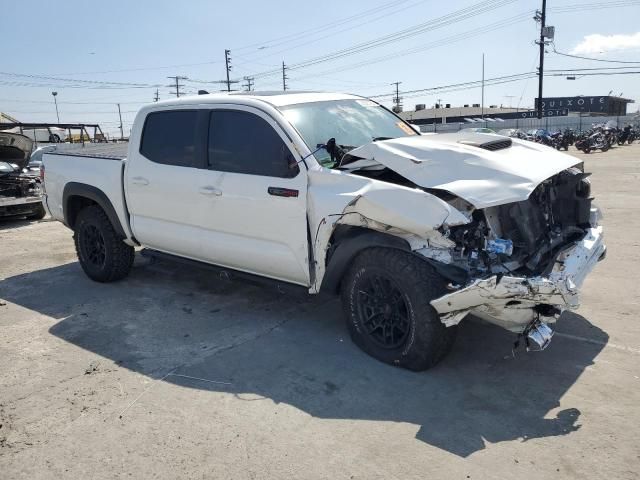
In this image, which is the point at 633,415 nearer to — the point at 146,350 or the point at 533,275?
the point at 533,275

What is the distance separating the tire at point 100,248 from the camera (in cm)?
611

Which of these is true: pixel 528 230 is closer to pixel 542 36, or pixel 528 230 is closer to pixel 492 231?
pixel 492 231

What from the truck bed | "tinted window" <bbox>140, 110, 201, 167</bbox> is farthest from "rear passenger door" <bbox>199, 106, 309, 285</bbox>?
the truck bed

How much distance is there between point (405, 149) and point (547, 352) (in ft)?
6.19

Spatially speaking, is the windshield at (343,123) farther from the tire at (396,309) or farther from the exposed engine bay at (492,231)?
the tire at (396,309)

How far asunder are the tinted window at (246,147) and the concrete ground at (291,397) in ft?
4.66

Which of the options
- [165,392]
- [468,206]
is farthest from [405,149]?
[165,392]

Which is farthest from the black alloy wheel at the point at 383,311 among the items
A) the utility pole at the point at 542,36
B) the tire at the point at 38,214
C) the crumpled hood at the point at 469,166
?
the utility pole at the point at 542,36

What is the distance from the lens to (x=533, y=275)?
359 centimetres

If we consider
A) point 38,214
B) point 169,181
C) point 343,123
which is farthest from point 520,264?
point 38,214

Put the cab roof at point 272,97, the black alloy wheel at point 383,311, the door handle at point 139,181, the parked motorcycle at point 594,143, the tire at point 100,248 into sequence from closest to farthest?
the black alloy wheel at point 383,311 → the cab roof at point 272,97 → the door handle at point 139,181 → the tire at point 100,248 → the parked motorcycle at point 594,143

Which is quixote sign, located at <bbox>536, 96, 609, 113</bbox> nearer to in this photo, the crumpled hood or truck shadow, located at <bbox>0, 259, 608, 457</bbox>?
truck shadow, located at <bbox>0, 259, 608, 457</bbox>

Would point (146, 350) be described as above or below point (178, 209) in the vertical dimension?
below

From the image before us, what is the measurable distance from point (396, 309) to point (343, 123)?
1856 mm
